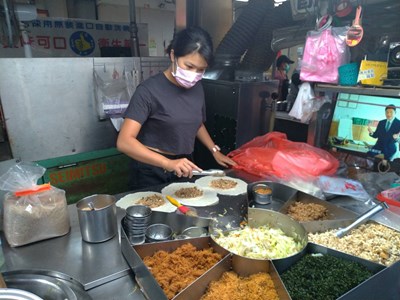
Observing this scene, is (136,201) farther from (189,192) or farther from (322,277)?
(322,277)

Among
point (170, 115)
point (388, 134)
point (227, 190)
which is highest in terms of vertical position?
point (170, 115)

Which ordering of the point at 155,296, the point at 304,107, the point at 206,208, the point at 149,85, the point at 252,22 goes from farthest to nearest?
the point at 252,22 < the point at 304,107 < the point at 149,85 < the point at 206,208 < the point at 155,296

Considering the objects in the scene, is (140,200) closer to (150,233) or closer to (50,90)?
(150,233)

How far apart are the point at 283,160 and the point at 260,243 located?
105 cm

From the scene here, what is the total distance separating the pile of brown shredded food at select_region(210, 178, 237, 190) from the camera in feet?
6.93

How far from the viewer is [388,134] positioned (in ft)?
6.77

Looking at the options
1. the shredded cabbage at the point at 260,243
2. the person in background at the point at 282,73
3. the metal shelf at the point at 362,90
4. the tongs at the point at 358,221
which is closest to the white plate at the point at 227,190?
the shredded cabbage at the point at 260,243

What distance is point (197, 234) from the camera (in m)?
1.43

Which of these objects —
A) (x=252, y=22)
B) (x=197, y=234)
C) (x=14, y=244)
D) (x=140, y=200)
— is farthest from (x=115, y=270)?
(x=252, y=22)

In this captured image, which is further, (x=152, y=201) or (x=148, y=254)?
(x=152, y=201)

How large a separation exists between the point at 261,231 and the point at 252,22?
97.6 inches

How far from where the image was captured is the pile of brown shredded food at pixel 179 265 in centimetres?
107

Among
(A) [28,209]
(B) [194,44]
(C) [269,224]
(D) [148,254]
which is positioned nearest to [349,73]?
(B) [194,44]

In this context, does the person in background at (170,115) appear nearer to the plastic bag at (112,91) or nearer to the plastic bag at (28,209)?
the plastic bag at (28,209)
